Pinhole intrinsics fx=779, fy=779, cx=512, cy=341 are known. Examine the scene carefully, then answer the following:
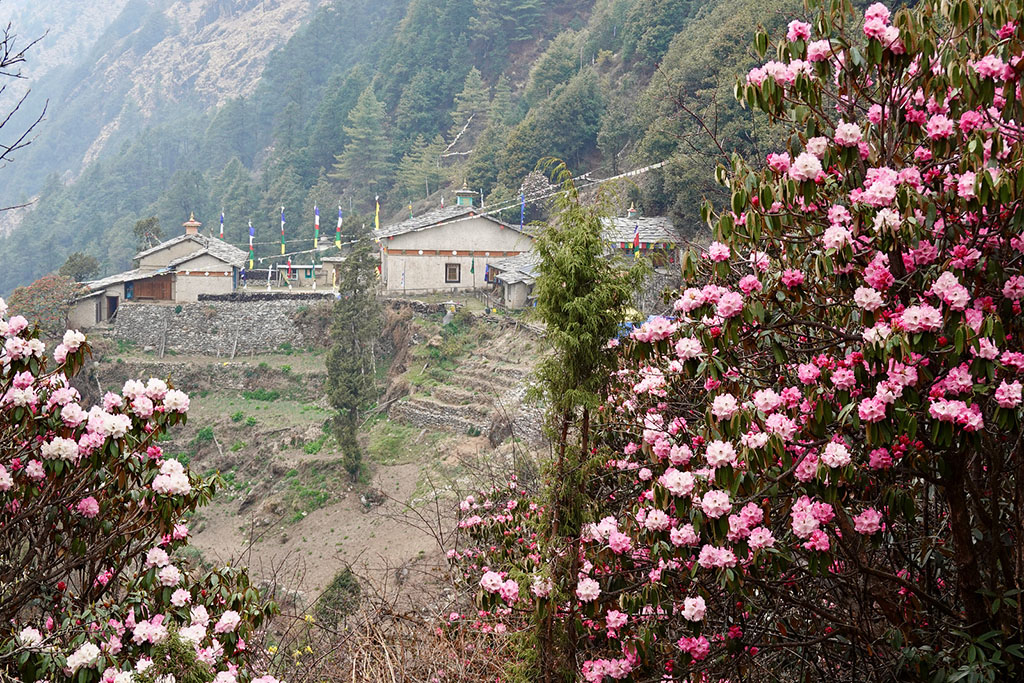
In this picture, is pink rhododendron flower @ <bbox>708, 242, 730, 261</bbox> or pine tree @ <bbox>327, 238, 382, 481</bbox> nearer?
pink rhododendron flower @ <bbox>708, 242, 730, 261</bbox>

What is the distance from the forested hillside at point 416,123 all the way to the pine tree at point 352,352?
452cm

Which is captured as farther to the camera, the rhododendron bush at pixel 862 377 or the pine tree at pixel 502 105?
the pine tree at pixel 502 105

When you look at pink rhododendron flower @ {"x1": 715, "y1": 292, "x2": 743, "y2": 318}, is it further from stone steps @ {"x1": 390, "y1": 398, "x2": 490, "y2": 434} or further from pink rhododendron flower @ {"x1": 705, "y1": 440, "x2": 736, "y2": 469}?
stone steps @ {"x1": 390, "y1": 398, "x2": 490, "y2": 434}

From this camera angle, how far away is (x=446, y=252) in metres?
30.4

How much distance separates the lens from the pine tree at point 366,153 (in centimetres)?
4928

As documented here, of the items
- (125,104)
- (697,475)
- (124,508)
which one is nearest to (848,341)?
(697,475)

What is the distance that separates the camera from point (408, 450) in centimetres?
2117

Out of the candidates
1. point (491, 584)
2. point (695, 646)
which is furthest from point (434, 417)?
point (695, 646)

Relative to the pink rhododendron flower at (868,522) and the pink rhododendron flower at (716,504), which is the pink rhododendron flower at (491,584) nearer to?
the pink rhododendron flower at (716,504)

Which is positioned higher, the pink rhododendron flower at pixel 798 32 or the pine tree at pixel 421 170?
the pine tree at pixel 421 170

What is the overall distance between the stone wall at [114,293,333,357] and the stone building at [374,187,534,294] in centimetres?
420

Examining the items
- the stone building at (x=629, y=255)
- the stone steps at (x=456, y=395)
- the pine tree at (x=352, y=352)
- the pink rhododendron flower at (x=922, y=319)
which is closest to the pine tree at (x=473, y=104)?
the stone building at (x=629, y=255)

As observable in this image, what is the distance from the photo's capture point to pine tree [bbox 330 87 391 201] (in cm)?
4928

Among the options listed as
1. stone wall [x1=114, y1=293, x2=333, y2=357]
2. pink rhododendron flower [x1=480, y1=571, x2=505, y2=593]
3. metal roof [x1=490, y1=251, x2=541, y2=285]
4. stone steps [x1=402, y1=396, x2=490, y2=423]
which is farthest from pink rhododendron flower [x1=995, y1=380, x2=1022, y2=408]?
stone wall [x1=114, y1=293, x2=333, y2=357]
